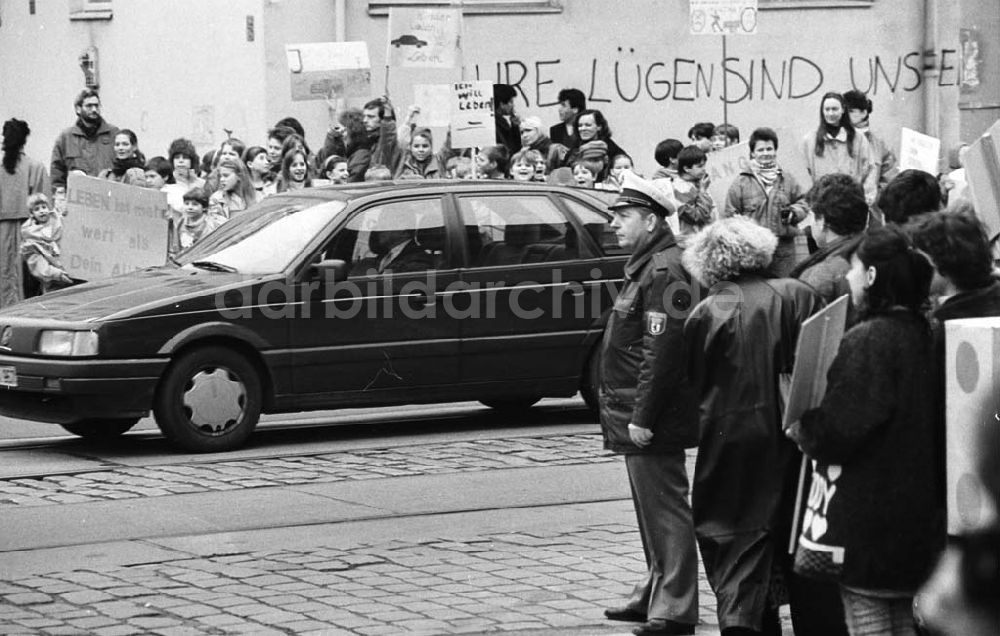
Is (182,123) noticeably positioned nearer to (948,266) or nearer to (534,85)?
(534,85)

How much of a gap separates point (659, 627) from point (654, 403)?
34.6 inches

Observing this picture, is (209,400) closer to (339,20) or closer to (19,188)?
(19,188)

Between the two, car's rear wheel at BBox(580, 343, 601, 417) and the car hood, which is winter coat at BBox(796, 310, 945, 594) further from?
car's rear wheel at BBox(580, 343, 601, 417)

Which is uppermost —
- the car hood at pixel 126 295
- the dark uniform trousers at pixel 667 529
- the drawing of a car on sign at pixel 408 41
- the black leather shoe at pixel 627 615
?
the drawing of a car on sign at pixel 408 41

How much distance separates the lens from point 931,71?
22.3 m

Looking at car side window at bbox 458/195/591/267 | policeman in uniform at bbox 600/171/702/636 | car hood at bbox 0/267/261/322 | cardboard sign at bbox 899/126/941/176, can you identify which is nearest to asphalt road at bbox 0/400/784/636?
policeman in uniform at bbox 600/171/702/636

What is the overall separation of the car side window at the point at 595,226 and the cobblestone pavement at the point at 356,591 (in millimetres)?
3955

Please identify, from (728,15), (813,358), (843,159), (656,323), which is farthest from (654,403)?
(728,15)

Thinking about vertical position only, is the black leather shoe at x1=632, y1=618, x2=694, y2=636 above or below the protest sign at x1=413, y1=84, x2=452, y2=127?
below

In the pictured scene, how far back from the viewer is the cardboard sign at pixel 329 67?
17016 millimetres

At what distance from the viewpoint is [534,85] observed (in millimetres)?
21469

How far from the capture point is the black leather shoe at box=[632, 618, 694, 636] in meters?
7.03

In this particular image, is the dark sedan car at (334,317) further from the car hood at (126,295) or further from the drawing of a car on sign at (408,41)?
the drawing of a car on sign at (408,41)

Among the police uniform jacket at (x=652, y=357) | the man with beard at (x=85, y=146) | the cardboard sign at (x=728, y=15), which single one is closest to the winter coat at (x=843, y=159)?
the cardboard sign at (x=728, y=15)
